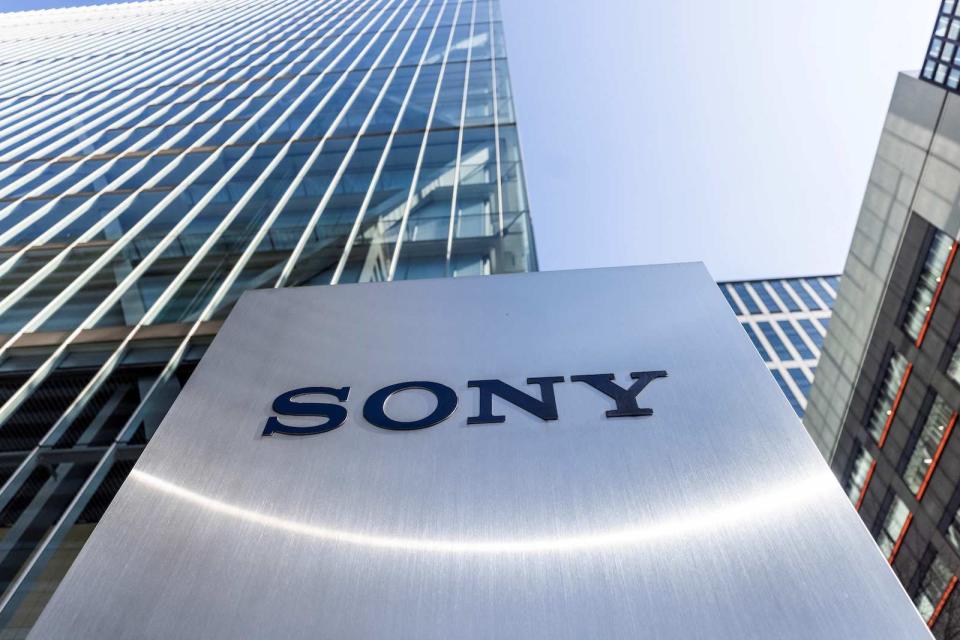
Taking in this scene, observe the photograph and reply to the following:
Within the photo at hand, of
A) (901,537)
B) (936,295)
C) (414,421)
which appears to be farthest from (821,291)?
(414,421)

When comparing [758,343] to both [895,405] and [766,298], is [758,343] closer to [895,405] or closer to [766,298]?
[766,298]

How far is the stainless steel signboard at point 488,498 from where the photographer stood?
332 centimetres

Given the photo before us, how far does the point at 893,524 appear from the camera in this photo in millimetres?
32250

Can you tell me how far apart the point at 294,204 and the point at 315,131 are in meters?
4.07

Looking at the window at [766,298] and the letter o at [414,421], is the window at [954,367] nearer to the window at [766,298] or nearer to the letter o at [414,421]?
the letter o at [414,421]

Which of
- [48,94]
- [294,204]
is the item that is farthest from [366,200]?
[48,94]

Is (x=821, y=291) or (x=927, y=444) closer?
(x=927, y=444)

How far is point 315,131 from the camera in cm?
1402

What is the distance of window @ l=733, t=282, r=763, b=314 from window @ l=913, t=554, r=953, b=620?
136ft

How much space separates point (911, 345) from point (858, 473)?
9205 millimetres

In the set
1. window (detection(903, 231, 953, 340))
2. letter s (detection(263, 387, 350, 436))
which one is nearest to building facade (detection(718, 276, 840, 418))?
window (detection(903, 231, 953, 340))

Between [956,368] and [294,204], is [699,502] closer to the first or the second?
[294,204]

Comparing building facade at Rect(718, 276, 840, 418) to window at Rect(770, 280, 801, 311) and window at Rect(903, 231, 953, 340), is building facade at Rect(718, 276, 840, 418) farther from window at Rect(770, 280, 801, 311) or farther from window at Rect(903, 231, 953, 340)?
window at Rect(903, 231, 953, 340)

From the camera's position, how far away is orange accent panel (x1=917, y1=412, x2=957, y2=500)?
27656 mm
